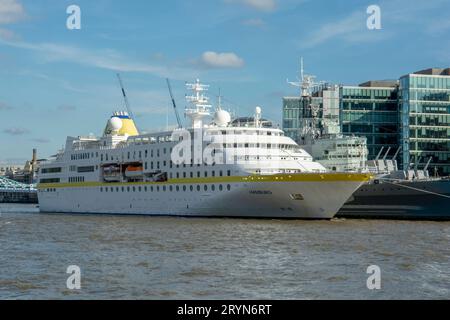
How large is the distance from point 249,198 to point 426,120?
4804 centimetres

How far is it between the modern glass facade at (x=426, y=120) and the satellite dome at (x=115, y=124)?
133 feet

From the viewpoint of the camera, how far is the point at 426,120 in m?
92.4

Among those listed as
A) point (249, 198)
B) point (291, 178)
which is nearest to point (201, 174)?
point (249, 198)

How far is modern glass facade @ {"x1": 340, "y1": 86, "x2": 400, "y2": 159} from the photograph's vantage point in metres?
96.6

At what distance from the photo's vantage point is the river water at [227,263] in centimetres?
2186

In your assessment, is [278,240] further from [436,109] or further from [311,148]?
[436,109]

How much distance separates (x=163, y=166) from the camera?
204 feet

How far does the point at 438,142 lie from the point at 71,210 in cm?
5160

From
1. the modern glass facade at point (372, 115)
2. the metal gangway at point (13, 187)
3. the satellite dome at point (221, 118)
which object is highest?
the modern glass facade at point (372, 115)

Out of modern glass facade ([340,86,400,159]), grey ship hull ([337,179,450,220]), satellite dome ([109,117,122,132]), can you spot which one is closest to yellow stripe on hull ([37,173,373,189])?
grey ship hull ([337,179,450,220])

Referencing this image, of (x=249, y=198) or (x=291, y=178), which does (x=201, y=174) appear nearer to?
(x=249, y=198)

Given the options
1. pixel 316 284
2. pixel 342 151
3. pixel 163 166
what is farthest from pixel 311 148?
pixel 316 284

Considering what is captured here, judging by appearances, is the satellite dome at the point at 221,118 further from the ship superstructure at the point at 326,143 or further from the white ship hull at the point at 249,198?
the ship superstructure at the point at 326,143

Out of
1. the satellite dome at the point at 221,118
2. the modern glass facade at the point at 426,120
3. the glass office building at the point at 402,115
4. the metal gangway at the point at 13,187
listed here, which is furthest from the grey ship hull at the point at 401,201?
the metal gangway at the point at 13,187
